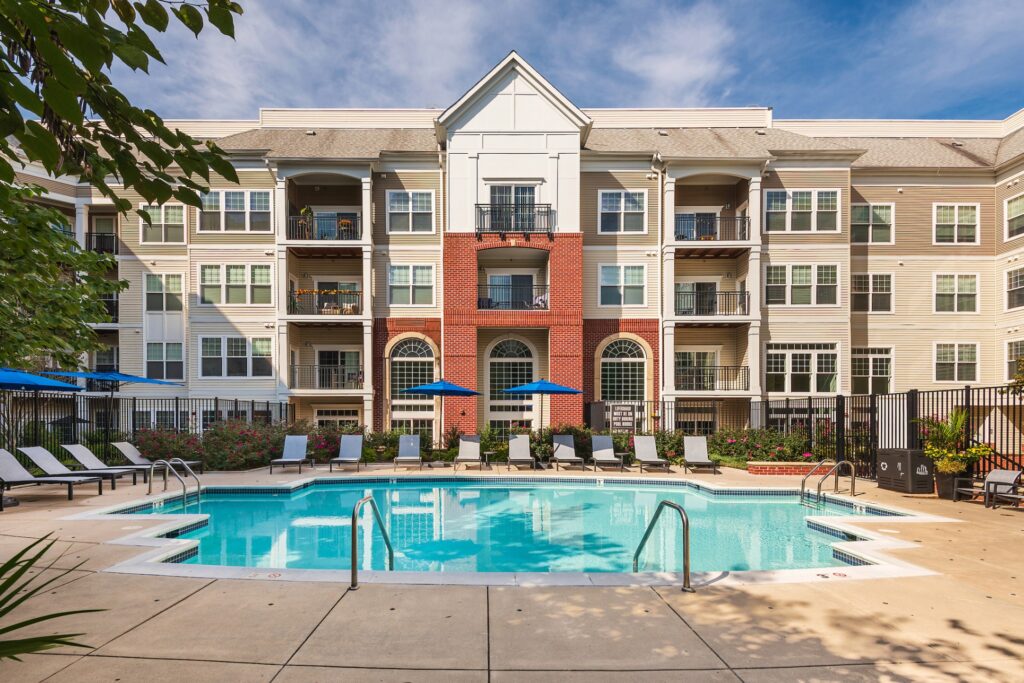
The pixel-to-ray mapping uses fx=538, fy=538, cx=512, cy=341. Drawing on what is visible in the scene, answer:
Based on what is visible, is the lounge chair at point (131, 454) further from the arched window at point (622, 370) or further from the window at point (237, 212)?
the arched window at point (622, 370)

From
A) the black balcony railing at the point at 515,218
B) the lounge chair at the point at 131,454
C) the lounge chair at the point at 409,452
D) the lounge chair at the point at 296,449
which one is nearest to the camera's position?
the lounge chair at the point at 131,454

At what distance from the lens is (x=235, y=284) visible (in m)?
22.3

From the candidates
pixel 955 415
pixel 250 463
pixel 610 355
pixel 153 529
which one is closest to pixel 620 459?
pixel 610 355

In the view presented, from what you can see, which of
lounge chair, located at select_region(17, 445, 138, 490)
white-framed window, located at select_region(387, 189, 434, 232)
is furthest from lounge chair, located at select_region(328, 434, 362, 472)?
white-framed window, located at select_region(387, 189, 434, 232)

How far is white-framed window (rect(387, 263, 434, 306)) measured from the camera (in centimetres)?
2230

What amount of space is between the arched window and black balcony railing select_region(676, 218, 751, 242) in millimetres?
4929

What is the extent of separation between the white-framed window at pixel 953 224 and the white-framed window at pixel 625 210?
12.6 meters

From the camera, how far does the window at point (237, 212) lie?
22188 mm

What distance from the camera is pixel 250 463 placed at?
1616cm

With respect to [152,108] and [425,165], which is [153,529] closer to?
[152,108]

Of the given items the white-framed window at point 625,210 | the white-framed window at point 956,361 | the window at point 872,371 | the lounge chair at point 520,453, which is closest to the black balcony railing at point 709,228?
the white-framed window at point 625,210

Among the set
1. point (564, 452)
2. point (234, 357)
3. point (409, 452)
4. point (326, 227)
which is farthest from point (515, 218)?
point (234, 357)

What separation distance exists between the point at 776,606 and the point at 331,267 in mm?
21574

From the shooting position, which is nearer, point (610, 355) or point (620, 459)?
point (620, 459)
